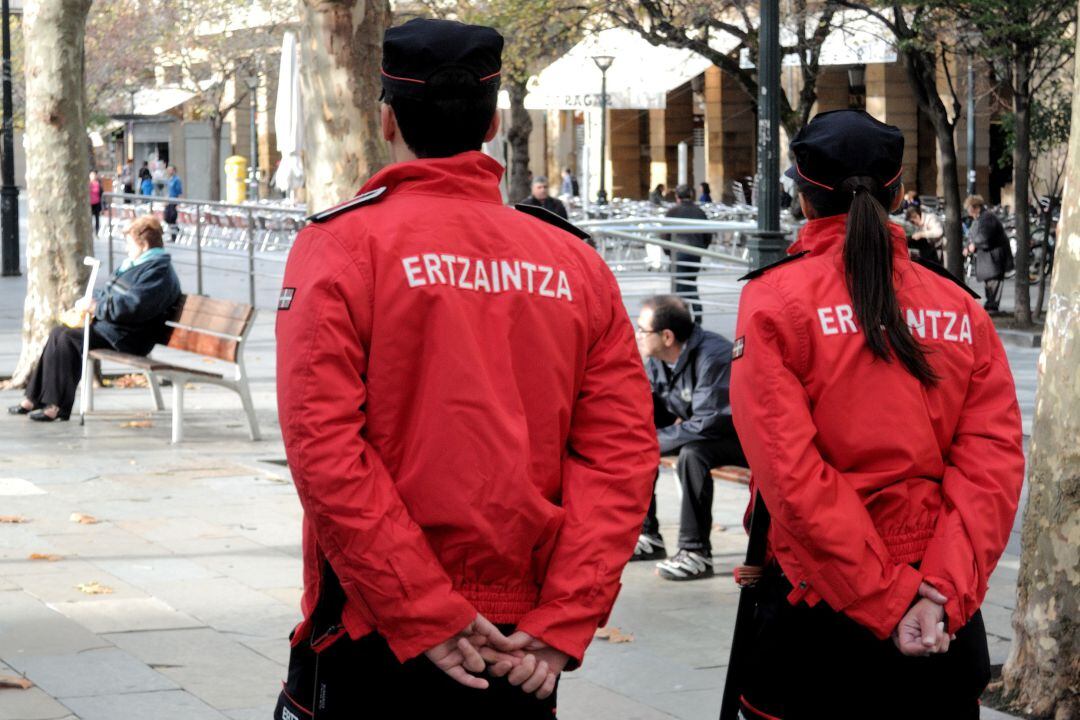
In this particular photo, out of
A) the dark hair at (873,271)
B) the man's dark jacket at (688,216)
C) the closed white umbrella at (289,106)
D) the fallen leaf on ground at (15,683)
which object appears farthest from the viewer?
the man's dark jacket at (688,216)

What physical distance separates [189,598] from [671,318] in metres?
2.32

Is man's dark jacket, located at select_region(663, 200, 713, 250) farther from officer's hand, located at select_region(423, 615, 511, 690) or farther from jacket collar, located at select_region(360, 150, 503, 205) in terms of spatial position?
officer's hand, located at select_region(423, 615, 511, 690)

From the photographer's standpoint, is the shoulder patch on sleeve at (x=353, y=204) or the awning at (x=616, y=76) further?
the awning at (x=616, y=76)


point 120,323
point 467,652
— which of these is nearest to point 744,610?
point 467,652

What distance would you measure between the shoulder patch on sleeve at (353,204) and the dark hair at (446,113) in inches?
4.1

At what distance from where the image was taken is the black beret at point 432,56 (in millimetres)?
2619

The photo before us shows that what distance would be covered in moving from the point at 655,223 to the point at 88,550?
33.5 ft

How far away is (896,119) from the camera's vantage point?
39.1 metres

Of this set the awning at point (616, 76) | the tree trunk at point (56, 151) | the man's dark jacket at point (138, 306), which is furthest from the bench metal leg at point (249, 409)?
the awning at point (616, 76)

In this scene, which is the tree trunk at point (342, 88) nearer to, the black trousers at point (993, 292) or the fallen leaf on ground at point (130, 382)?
the fallen leaf on ground at point (130, 382)

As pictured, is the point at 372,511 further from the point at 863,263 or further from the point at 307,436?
the point at 863,263

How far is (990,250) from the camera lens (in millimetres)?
20594

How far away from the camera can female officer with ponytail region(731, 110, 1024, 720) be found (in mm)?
3012

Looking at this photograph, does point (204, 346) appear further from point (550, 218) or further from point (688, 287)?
point (688, 287)
